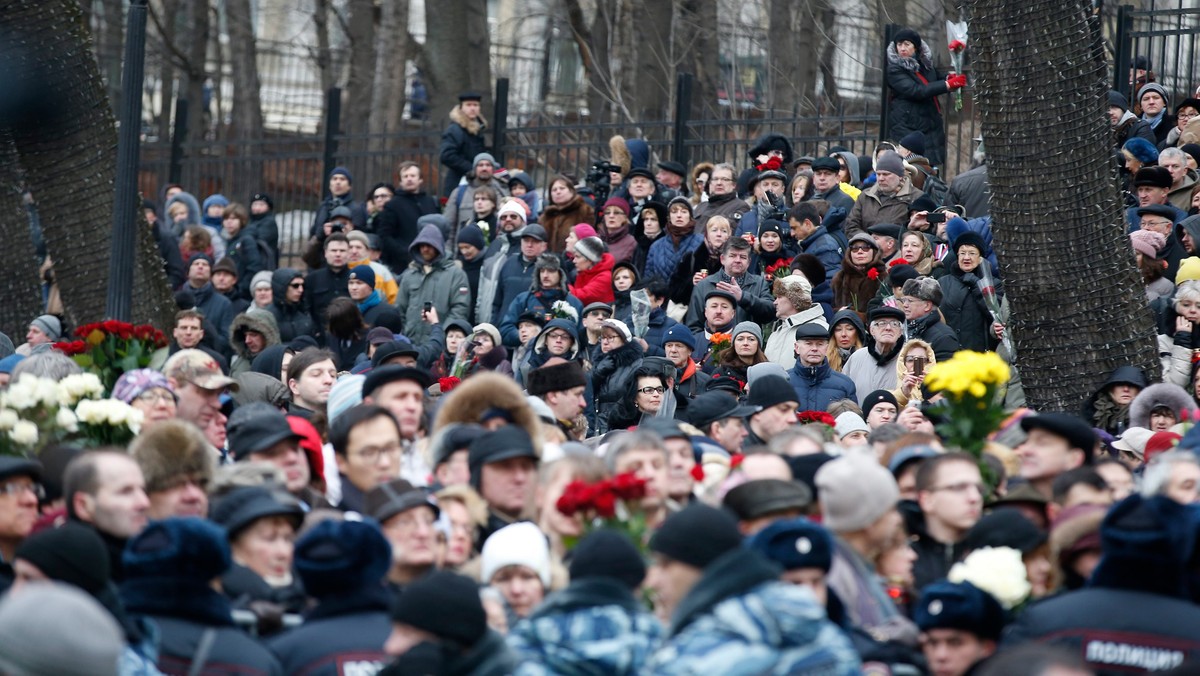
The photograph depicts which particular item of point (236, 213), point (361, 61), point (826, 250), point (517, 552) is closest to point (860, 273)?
point (826, 250)

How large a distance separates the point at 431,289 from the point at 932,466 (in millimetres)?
9015

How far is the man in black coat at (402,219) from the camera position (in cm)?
1752

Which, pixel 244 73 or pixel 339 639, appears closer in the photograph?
pixel 339 639

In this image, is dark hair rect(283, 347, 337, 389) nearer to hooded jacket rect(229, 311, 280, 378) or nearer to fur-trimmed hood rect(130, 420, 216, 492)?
fur-trimmed hood rect(130, 420, 216, 492)

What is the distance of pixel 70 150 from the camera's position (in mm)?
13531

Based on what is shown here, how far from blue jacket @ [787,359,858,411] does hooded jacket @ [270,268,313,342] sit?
5266 mm

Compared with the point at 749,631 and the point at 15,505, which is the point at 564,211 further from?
the point at 749,631

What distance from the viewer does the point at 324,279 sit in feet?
52.3

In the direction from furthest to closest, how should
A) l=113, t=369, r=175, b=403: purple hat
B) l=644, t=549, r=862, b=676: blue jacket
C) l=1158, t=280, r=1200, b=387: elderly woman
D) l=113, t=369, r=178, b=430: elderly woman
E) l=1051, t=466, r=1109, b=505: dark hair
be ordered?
l=1158, t=280, r=1200, b=387: elderly woman
l=113, t=369, r=175, b=403: purple hat
l=113, t=369, r=178, b=430: elderly woman
l=1051, t=466, r=1109, b=505: dark hair
l=644, t=549, r=862, b=676: blue jacket

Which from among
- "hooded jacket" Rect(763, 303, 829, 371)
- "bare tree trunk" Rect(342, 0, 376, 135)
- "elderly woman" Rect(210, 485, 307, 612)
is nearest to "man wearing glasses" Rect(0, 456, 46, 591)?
"elderly woman" Rect(210, 485, 307, 612)

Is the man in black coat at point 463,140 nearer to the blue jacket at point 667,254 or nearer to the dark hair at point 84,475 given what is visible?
the blue jacket at point 667,254

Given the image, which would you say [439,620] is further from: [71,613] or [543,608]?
[71,613]

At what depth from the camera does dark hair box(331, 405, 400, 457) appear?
7652mm

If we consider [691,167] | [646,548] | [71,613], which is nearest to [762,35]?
[691,167]
